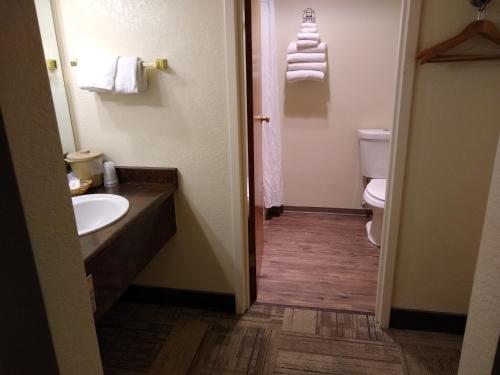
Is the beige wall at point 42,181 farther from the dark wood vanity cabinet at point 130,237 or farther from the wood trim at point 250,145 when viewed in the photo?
the wood trim at point 250,145

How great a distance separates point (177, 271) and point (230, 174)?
0.69m

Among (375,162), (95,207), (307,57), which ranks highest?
(307,57)

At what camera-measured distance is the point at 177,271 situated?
212 centimetres

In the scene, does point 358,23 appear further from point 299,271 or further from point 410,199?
point 299,271

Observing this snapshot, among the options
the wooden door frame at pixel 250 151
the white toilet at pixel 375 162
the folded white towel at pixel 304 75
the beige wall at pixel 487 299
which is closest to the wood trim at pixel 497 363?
the beige wall at pixel 487 299

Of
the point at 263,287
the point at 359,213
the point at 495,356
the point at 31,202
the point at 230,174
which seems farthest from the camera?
the point at 359,213

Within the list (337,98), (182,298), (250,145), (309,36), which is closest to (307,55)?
(309,36)

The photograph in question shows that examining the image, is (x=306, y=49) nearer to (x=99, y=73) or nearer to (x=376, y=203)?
(x=376, y=203)

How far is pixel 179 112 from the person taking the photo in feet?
5.97

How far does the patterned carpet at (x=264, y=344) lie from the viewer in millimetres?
1744

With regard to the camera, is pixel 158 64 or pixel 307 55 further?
pixel 307 55

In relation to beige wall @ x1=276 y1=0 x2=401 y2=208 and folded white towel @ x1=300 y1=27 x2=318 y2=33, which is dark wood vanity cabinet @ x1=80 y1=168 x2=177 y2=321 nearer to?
beige wall @ x1=276 y1=0 x2=401 y2=208

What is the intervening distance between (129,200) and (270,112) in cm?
166

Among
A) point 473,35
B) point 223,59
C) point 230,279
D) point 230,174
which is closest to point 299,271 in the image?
point 230,279
